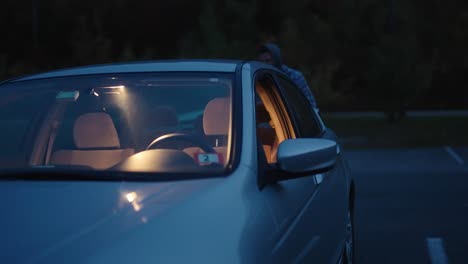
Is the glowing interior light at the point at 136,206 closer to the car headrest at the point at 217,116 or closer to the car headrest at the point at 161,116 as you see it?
the car headrest at the point at 217,116

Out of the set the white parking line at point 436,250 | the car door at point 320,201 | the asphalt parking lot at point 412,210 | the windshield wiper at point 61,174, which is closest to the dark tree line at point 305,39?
the asphalt parking lot at point 412,210

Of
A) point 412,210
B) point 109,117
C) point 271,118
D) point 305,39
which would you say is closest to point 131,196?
point 109,117

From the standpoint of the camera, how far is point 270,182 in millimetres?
3312

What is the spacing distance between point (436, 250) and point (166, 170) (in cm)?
406

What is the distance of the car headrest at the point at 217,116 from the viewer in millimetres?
3723

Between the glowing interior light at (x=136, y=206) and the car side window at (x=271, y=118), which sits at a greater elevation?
the car side window at (x=271, y=118)

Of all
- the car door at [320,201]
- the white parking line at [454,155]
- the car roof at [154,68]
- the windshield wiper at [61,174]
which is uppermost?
the car roof at [154,68]

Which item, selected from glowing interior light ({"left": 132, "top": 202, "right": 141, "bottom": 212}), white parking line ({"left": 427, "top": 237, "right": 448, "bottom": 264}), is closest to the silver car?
glowing interior light ({"left": 132, "top": 202, "right": 141, "bottom": 212})

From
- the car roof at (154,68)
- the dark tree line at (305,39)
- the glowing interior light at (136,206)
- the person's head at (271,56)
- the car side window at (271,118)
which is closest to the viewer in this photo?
the glowing interior light at (136,206)

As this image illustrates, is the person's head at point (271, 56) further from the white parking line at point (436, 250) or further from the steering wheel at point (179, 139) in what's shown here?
the steering wheel at point (179, 139)

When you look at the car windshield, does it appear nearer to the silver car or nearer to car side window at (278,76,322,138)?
the silver car

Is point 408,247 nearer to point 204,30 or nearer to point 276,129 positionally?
point 276,129

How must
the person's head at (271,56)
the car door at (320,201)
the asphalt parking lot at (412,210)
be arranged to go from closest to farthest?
the car door at (320,201), the asphalt parking lot at (412,210), the person's head at (271,56)

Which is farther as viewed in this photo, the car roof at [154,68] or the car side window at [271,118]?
the car side window at [271,118]
